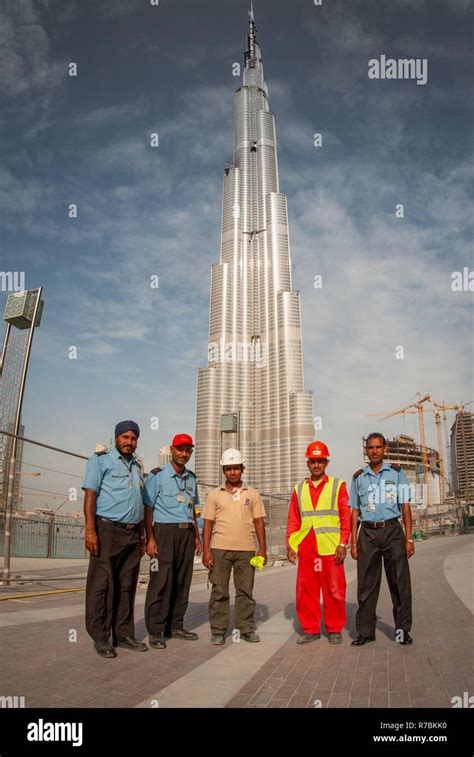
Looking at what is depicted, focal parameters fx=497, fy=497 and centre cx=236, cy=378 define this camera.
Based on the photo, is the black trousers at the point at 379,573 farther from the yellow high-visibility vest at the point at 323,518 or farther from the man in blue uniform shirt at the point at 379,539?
the yellow high-visibility vest at the point at 323,518

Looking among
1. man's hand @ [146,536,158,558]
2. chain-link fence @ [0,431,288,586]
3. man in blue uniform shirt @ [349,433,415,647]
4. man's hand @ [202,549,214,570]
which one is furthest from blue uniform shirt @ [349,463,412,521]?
chain-link fence @ [0,431,288,586]

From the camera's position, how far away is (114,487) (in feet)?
15.4

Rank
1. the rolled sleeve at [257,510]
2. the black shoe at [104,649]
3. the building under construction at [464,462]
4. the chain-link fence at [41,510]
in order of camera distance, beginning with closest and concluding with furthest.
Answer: the black shoe at [104,649] < the rolled sleeve at [257,510] < the chain-link fence at [41,510] < the building under construction at [464,462]

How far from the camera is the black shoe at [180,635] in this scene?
510 centimetres

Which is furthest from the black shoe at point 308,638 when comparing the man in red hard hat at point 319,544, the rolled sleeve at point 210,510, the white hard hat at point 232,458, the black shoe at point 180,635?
the white hard hat at point 232,458

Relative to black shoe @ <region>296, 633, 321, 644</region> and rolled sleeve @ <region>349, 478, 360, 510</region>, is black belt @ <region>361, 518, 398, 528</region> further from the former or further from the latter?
black shoe @ <region>296, 633, 321, 644</region>

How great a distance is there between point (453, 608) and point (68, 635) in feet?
16.2

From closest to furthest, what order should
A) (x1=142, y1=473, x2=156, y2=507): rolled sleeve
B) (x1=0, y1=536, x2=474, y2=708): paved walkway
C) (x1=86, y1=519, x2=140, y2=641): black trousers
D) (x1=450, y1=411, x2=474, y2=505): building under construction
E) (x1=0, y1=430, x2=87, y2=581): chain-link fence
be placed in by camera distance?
(x1=0, y1=536, x2=474, y2=708): paved walkway → (x1=86, y1=519, x2=140, y2=641): black trousers → (x1=142, y1=473, x2=156, y2=507): rolled sleeve → (x1=0, y1=430, x2=87, y2=581): chain-link fence → (x1=450, y1=411, x2=474, y2=505): building under construction

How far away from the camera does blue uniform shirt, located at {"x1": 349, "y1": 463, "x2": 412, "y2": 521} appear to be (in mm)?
4938

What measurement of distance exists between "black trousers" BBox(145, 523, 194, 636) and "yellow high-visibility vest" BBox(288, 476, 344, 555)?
113cm

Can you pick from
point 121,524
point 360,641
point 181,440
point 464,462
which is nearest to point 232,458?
point 181,440

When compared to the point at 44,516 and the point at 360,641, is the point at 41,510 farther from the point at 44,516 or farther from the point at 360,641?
the point at 360,641

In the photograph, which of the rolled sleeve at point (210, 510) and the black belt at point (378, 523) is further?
the rolled sleeve at point (210, 510)
